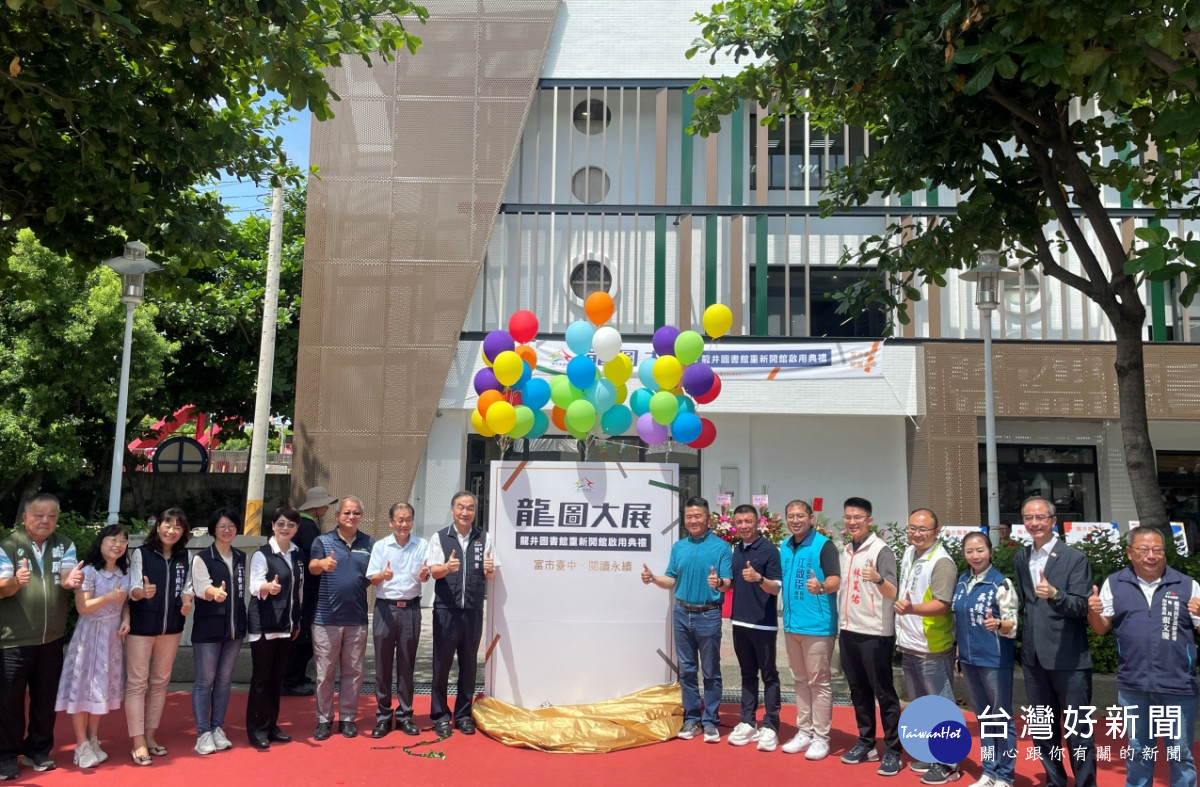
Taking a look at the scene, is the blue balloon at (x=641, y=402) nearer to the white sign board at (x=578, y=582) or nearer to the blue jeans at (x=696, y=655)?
the white sign board at (x=578, y=582)

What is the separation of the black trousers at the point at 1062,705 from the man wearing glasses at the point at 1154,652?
208 mm

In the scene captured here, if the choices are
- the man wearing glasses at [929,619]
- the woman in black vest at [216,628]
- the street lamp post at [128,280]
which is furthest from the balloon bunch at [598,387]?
the street lamp post at [128,280]

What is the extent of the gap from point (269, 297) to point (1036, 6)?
11499mm

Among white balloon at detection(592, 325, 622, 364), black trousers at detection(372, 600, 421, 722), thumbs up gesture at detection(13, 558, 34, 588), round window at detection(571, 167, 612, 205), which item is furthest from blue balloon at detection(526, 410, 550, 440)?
round window at detection(571, 167, 612, 205)

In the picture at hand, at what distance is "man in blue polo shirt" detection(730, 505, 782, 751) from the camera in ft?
21.1

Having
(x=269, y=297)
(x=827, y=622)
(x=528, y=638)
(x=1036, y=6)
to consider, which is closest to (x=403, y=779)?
(x=528, y=638)

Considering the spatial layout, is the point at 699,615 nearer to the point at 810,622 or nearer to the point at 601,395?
the point at 810,622

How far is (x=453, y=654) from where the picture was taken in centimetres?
677

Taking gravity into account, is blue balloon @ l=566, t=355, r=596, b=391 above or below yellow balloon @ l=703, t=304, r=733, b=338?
below

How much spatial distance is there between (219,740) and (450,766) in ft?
5.18

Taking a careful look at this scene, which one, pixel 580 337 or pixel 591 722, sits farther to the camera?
pixel 580 337

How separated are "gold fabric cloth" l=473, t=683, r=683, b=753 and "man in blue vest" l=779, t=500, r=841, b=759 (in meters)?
0.92

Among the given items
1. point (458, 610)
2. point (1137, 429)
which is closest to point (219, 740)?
point (458, 610)

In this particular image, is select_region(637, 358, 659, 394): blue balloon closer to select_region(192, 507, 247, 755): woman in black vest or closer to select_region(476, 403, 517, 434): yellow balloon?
select_region(476, 403, 517, 434): yellow balloon
